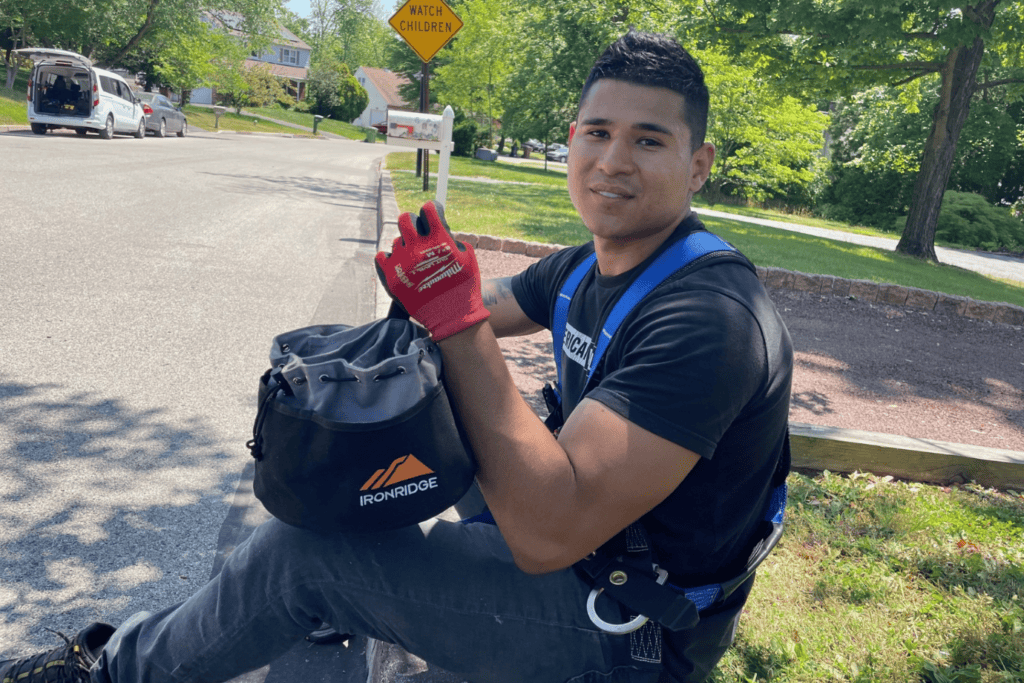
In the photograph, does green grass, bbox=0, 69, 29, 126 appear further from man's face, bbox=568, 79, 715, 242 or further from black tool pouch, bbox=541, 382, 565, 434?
man's face, bbox=568, 79, 715, 242

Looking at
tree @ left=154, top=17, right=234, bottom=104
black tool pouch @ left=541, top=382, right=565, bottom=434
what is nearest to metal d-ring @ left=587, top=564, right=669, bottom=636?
black tool pouch @ left=541, top=382, right=565, bottom=434

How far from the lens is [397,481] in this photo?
5.11 feet

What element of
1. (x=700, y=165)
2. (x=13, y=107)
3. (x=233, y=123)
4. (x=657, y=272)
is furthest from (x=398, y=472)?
(x=233, y=123)

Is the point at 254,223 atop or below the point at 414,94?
below

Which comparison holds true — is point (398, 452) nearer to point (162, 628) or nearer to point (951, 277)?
point (162, 628)

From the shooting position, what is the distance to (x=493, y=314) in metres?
2.71

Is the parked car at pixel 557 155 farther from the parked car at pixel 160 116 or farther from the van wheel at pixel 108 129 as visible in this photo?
the van wheel at pixel 108 129

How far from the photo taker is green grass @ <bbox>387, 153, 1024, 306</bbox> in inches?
435

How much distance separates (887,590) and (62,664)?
8.71ft

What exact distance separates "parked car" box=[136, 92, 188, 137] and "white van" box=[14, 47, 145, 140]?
3.46 meters

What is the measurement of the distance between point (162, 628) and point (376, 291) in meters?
5.46

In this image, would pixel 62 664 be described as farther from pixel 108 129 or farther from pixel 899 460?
pixel 108 129

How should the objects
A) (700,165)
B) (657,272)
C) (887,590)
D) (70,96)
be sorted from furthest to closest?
(70,96) → (887,590) → (700,165) → (657,272)

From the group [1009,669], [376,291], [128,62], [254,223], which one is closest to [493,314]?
[1009,669]
